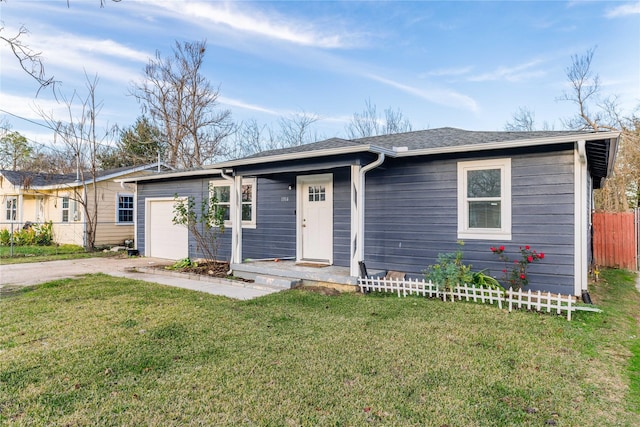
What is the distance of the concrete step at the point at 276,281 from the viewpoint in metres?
6.89

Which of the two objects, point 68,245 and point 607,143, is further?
point 68,245

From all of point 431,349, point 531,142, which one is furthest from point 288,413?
point 531,142

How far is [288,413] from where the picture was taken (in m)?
2.51

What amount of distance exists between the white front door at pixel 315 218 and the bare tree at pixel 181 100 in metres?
15.4

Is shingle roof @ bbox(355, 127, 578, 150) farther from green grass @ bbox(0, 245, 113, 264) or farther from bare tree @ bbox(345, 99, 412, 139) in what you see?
bare tree @ bbox(345, 99, 412, 139)

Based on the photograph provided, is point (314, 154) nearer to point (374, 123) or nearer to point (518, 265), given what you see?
point (518, 265)

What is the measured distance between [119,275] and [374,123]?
17.1 metres

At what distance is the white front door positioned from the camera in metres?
8.13

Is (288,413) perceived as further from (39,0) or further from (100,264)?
(100,264)

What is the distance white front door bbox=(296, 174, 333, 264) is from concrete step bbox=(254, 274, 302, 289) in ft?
4.11

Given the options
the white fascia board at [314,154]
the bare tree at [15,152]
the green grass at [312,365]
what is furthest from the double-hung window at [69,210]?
the bare tree at [15,152]

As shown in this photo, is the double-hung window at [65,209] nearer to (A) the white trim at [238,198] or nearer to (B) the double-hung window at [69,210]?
(B) the double-hung window at [69,210]

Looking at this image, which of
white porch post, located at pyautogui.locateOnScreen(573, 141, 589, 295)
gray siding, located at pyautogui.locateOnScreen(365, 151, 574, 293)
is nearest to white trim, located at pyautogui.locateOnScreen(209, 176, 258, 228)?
gray siding, located at pyautogui.locateOnScreen(365, 151, 574, 293)

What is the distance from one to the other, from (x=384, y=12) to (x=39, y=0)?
10933mm
